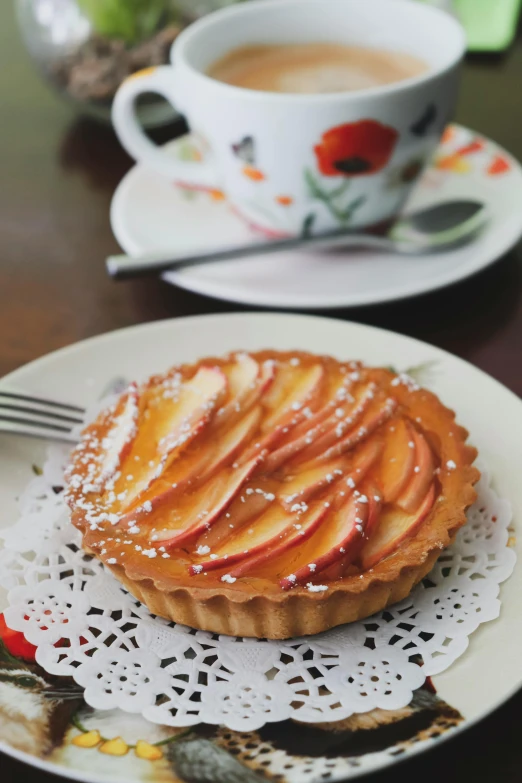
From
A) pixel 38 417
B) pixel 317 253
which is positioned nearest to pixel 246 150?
pixel 317 253

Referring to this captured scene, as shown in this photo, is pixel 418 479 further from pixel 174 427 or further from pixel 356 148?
pixel 356 148

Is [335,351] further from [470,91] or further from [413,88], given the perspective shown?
[470,91]

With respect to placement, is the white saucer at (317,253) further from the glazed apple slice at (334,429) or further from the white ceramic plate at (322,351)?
the glazed apple slice at (334,429)

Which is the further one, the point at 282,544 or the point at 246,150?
the point at 246,150

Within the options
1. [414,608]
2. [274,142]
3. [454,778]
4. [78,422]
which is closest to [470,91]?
[274,142]

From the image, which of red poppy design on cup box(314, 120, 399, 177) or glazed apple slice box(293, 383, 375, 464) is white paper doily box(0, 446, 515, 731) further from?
red poppy design on cup box(314, 120, 399, 177)

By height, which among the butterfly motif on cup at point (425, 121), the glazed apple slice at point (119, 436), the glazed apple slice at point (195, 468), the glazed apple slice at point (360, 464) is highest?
the butterfly motif on cup at point (425, 121)

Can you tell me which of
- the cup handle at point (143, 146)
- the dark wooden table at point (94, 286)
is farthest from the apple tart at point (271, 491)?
the cup handle at point (143, 146)
